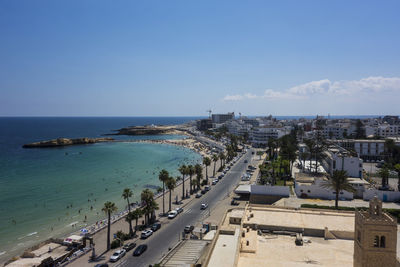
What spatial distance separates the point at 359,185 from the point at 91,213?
41.2 meters

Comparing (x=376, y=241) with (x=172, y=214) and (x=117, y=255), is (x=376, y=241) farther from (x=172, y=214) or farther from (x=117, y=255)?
(x=172, y=214)

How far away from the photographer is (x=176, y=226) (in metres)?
36.8

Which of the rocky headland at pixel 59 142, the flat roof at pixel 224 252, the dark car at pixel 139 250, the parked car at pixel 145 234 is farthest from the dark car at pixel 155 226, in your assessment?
the rocky headland at pixel 59 142

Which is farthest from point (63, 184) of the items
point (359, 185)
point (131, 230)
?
point (359, 185)

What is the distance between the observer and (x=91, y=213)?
4466cm

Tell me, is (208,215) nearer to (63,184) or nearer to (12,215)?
(12,215)

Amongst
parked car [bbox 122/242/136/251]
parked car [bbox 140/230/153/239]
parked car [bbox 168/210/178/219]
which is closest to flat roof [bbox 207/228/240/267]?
parked car [bbox 122/242/136/251]

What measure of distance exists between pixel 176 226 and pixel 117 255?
31.6 ft

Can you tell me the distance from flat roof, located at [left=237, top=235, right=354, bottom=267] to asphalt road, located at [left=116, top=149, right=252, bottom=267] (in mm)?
11539

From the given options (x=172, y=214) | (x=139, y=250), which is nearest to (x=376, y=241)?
(x=139, y=250)

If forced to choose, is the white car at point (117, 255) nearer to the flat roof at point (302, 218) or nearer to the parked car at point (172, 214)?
the parked car at point (172, 214)

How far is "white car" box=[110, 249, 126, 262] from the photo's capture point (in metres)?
28.2

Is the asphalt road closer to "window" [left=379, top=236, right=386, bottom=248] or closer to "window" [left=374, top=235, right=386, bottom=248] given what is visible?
"window" [left=374, top=235, right=386, bottom=248]

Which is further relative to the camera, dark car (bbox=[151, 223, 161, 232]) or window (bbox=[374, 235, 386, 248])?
dark car (bbox=[151, 223, 161, 232])
